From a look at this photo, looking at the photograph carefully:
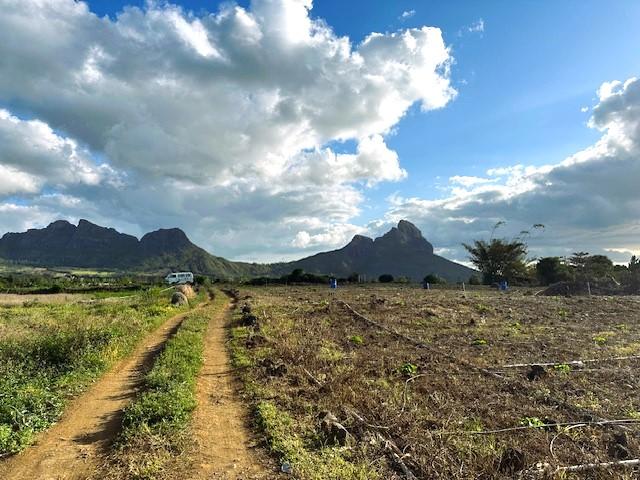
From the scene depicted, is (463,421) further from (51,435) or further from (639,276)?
(639,276)

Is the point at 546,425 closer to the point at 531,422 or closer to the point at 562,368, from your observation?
→ the point at 531,422

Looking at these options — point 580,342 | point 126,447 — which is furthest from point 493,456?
point 580,342

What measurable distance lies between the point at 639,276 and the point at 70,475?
2339 inches

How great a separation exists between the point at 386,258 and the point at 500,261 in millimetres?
96470

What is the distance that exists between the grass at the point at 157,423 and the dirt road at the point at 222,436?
26cm

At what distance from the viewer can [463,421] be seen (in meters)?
7.27

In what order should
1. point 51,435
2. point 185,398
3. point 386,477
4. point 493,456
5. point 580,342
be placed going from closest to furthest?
point 386,477
point 493,456
point 51,435
point 185,398
point 580,342

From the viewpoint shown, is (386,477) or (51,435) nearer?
(386,477)

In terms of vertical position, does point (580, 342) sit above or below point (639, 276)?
below

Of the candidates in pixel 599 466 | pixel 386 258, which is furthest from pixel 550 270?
pixel 386 258

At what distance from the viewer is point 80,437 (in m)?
6.89

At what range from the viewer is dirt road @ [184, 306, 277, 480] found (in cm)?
568

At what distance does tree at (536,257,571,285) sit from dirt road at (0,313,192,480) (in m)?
70.9

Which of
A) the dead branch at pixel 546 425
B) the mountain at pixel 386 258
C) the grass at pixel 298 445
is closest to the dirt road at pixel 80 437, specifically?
the grass at pixel 298 445
